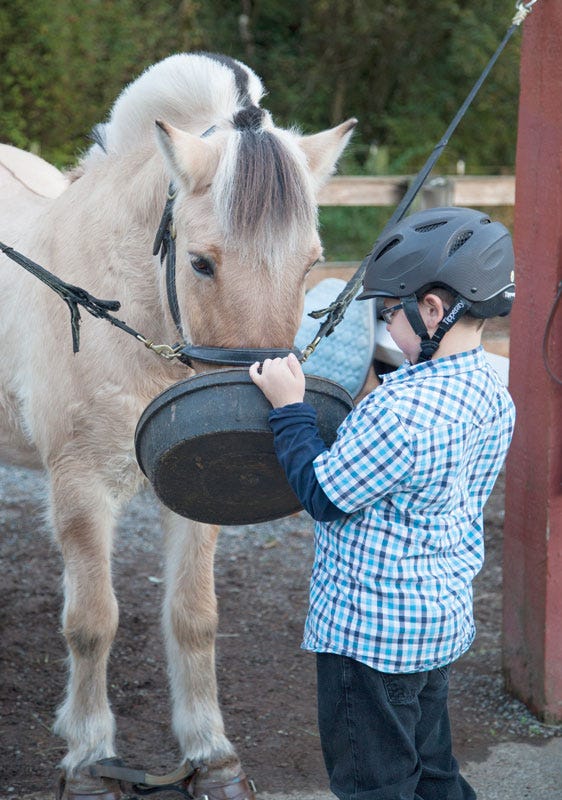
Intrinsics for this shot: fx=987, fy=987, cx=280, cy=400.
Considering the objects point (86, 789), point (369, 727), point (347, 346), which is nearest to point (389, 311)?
point (369, 727)

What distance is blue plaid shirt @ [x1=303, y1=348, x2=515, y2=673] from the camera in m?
2.12

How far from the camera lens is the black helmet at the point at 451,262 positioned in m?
2.17

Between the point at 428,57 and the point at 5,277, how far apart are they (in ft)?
43.2

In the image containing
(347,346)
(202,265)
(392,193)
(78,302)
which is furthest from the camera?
(392,193)

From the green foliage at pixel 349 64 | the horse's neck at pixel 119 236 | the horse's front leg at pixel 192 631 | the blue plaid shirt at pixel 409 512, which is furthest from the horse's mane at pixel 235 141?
the green foliage at pixel 349 64

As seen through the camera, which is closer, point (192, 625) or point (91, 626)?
point (91, 626)

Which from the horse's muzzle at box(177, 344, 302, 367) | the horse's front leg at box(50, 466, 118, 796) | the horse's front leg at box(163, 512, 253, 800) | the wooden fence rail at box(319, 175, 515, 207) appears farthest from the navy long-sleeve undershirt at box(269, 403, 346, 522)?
the wooden fence rail at box(319, 175, 515, 207)

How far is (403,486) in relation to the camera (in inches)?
85.0

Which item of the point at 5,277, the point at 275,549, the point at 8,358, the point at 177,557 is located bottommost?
the point at 275,549

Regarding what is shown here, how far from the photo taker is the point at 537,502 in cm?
343

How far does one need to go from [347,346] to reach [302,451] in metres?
3.11

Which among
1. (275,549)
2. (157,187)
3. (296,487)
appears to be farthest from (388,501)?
(275,549)

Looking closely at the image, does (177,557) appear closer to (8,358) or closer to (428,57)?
(8,358)

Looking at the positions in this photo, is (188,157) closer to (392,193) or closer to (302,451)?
(302,451)
